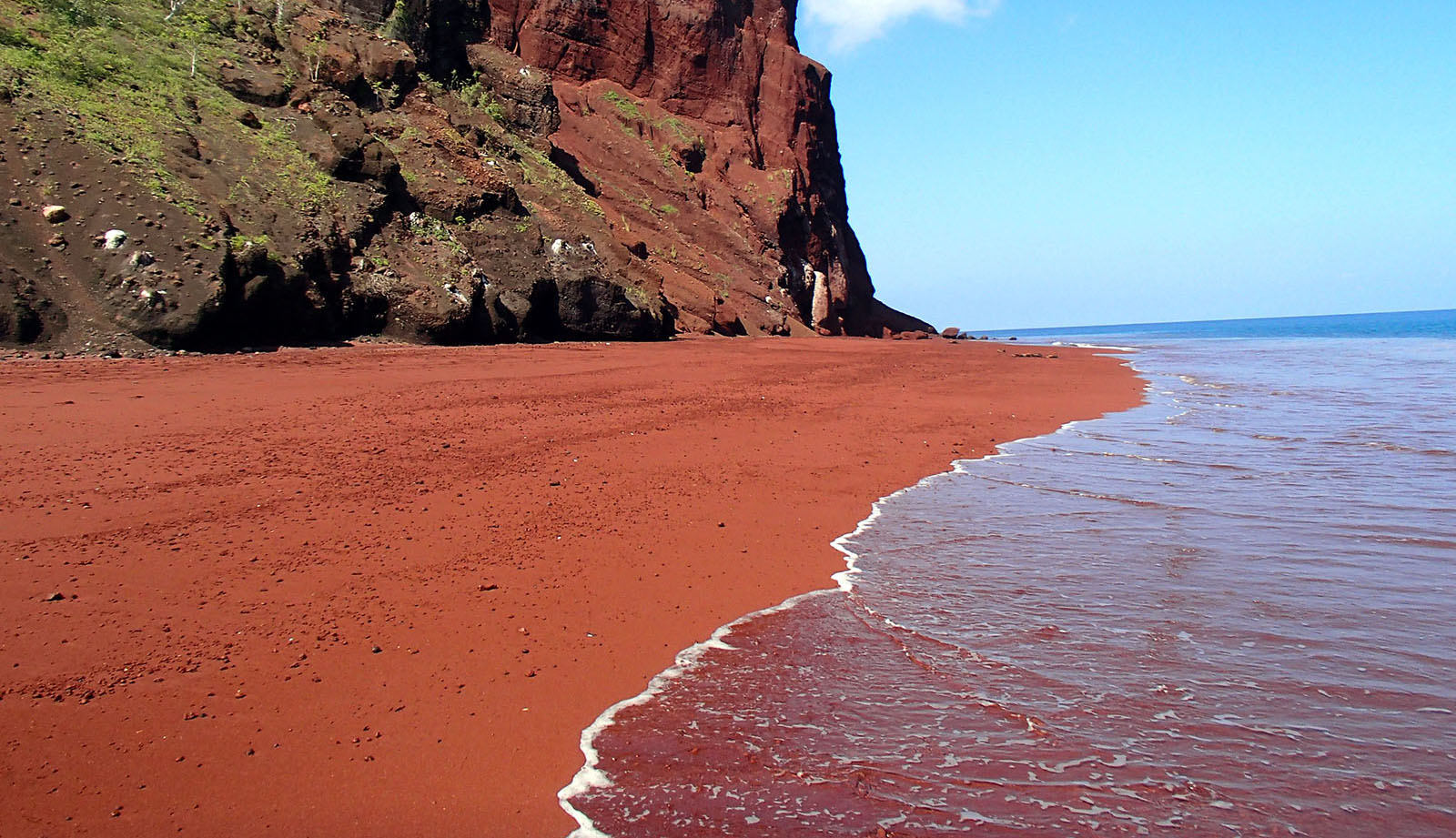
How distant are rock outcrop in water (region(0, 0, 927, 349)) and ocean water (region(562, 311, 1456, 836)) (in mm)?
10684

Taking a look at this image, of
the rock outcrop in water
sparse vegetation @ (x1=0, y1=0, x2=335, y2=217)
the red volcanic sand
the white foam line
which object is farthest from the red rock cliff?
the white foam line

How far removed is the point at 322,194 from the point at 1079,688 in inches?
591

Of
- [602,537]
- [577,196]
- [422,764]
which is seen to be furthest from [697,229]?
[422,764]

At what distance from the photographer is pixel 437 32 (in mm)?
23250

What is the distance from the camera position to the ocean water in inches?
109

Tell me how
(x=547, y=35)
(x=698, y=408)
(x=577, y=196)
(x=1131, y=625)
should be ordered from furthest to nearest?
1. (x=547, y=35)
2. (x=577, y=196)
3. (x=698, y=408)
4. (x=1131, y=625)

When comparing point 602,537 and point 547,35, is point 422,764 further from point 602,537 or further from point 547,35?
point 547,35

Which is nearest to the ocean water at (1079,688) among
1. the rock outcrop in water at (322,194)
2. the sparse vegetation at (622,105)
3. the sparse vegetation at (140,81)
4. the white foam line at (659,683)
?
the white foam line at (659,683)

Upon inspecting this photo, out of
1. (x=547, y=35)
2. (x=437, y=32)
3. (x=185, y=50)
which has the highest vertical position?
(x=547, y=35)

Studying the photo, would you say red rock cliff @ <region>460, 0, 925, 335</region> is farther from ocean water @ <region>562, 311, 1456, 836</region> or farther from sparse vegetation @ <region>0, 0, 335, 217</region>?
ocean water @ <region>562, 311, 1456, 836</region>

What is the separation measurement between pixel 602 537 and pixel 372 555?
1.33m

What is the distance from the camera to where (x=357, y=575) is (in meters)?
4.56

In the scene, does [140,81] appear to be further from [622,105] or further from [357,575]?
[622,105]

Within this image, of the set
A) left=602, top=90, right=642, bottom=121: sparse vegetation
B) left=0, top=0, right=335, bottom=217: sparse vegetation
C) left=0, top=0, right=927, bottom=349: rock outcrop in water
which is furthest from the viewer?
left=602, top=90, right=642, bottom=121: sparse vegetation
